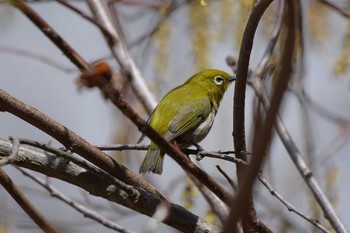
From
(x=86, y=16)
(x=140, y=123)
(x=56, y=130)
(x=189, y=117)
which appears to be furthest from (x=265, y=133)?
(x=189, y=117)

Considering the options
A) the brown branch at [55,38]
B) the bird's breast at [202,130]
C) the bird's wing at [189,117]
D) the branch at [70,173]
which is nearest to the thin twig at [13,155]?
the branch at [70,173]

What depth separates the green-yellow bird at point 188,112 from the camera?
A: 315 centimetres

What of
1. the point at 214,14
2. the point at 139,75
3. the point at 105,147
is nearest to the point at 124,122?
the point at 139,75

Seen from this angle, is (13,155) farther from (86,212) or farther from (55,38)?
(55,38)

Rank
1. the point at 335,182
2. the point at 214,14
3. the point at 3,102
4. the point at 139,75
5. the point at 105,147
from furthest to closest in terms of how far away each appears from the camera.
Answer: the point at 214,14 < the point at 139,75 < the point at 335,182 < the point at 105,147 < the point at 3,102

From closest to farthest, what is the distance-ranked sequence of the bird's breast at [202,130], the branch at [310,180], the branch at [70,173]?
the branch at [70,173]
the branch at [310,180]
the bird's breast at [202,130]

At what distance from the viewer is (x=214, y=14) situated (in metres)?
3.80

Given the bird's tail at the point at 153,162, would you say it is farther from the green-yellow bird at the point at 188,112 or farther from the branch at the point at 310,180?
the branch at the point at 310,180

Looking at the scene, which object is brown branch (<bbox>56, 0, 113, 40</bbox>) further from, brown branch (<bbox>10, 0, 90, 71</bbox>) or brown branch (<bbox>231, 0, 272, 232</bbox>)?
brown branch (<bbox>231, 0, 272, 232</bbox>)

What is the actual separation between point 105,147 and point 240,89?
19.3 inches

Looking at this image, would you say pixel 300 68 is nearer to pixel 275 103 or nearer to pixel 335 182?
pixel 335 182

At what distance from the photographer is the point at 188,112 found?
3.53 m

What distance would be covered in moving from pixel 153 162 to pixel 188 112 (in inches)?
22.6

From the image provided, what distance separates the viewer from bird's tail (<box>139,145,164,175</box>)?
9.94 ft
